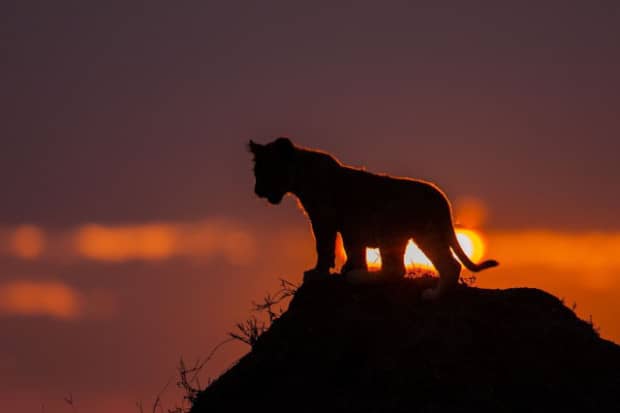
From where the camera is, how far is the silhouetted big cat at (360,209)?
49.0 feet

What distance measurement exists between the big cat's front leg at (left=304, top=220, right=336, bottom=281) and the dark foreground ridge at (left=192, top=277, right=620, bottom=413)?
14 cm

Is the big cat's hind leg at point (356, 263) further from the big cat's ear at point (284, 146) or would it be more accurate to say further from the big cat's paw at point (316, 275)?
the big cat's ear at point (284, 146)

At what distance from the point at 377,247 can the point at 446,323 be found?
1302 mm

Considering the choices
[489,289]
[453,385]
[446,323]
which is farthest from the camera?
[489,289]

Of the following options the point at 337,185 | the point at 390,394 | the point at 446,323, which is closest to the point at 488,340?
the point at 446,323

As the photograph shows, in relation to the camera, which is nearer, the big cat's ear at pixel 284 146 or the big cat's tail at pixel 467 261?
the big cat's tail at pixel 467 261

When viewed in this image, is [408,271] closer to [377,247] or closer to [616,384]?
[377,247]

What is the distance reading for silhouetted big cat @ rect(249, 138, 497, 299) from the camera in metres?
14.9

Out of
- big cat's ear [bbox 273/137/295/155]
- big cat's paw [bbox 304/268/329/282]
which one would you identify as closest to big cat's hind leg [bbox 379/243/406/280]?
big cat's paw [bbox 304/268/329/282]

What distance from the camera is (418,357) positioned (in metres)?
14.3

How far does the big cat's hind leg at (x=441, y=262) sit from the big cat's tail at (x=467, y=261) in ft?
0.44

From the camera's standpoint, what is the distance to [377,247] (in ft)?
49.9

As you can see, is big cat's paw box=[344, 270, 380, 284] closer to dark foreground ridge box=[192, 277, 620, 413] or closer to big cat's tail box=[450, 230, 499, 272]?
dark foreground ridge box=[192, 277, 620, 413]

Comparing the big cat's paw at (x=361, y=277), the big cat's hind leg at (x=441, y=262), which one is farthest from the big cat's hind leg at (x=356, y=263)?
the big cat's hind leg at (x=441, y=262)
